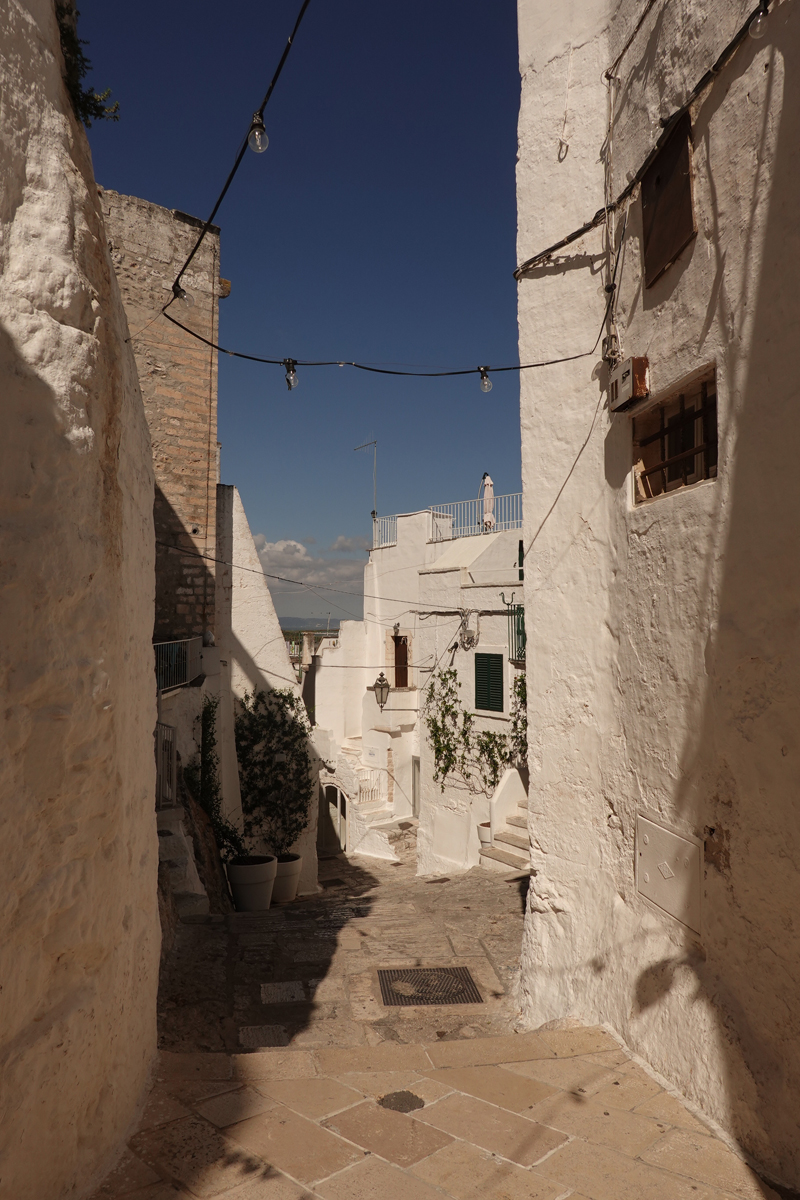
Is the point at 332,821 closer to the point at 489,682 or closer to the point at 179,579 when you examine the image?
the point at 489,682

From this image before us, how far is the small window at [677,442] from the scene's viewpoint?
14.3 feet

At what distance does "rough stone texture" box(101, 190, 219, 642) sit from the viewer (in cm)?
1222

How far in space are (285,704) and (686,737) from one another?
428 inches

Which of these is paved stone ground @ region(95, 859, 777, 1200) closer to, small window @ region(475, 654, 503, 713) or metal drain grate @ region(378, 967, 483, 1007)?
metal drain grate @ region(378, 967, 483, 1007)

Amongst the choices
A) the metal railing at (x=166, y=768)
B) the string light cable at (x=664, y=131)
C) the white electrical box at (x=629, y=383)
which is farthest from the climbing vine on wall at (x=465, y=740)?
the white electrical box at (x=629, y=383)

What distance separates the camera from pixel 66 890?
9.37ft

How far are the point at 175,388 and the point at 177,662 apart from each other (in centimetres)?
478

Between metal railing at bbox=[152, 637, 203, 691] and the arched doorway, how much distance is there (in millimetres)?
11742

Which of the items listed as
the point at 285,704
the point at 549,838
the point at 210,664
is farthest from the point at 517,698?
the point at 549,838

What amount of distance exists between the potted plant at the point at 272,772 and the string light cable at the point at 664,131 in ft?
32.5

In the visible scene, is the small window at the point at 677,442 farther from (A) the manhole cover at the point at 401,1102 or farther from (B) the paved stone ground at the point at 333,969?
(B) the paved stone ground at the point at 333,969

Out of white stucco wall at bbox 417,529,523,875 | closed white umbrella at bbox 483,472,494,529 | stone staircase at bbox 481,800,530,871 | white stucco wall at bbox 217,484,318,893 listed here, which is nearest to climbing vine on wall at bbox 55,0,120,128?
stone staircase at bbox 481,800,530,871

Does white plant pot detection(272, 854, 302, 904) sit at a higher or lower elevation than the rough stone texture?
lower

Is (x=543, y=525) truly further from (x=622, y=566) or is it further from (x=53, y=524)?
(x=53, y=524)
